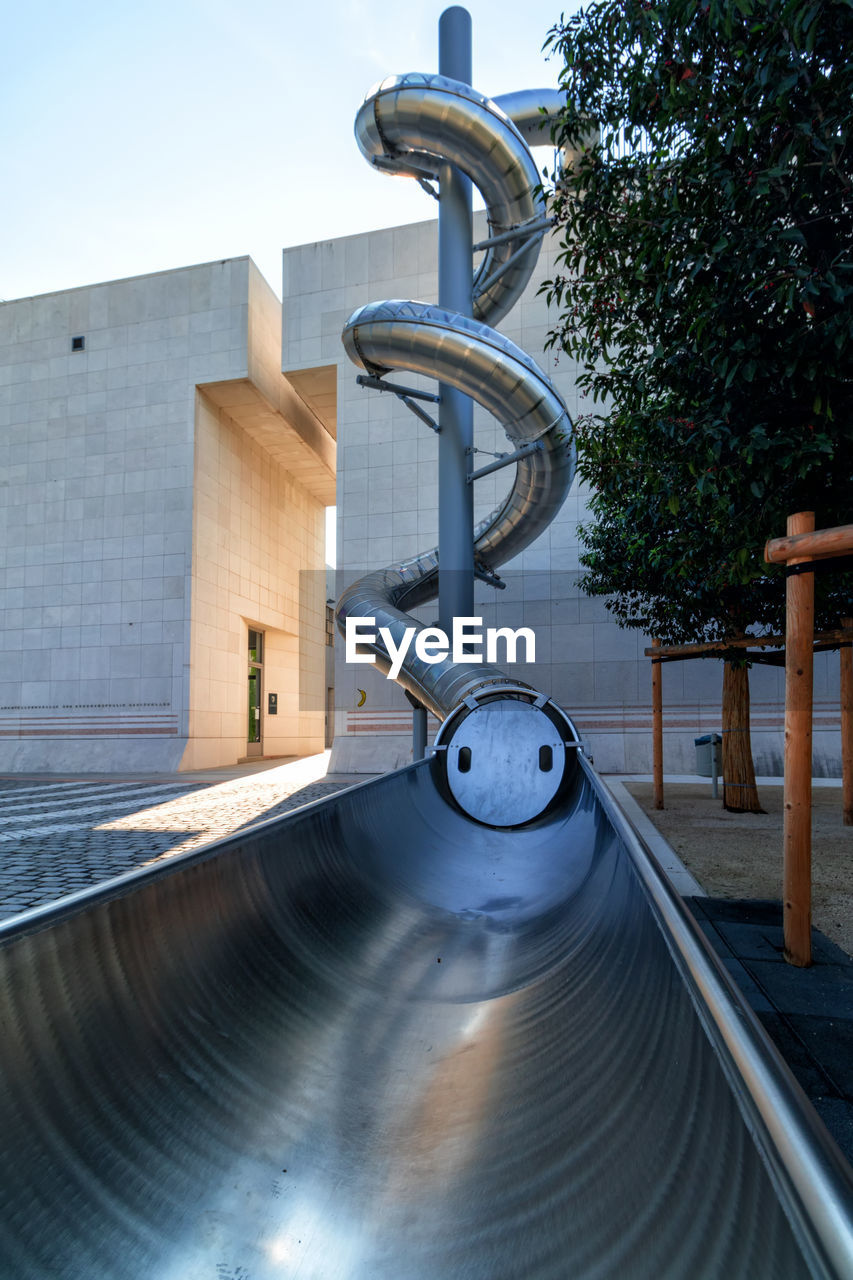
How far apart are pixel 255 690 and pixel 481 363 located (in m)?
14.6

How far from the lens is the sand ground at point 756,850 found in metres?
4.02

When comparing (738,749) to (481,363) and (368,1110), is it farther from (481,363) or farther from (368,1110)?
(368,1110)

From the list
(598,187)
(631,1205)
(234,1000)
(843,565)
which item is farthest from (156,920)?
A: (598,187)

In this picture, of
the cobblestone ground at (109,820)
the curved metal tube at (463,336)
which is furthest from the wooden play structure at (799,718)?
the curved metal tube at (463,336)

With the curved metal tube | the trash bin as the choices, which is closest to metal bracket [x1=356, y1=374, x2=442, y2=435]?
the curved metal tube

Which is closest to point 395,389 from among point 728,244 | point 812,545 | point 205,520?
point 728,244

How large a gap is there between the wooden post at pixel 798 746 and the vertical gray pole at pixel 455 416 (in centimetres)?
702

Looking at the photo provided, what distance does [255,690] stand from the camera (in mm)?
21000

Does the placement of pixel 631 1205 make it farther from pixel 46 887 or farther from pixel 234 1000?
pixel 46 887

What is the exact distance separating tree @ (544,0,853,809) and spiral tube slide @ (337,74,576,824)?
268cm

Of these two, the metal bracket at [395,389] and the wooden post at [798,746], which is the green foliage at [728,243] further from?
the metal bracket at [395,389]

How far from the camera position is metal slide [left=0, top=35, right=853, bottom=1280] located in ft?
2.94

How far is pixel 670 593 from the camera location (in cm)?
760

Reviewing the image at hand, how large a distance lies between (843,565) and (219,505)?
53.7 feet
